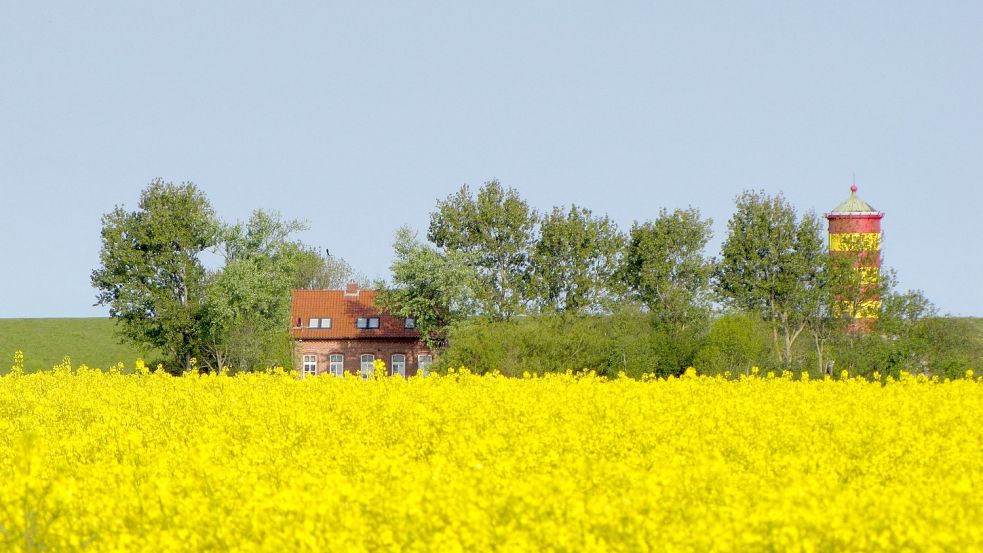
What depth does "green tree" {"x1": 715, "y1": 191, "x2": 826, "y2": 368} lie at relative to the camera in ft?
236

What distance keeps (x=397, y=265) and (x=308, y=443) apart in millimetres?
55096

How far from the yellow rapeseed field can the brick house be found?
54.0 m

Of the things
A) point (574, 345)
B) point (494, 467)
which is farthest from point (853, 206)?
point (494, 467)

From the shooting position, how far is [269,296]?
73125 millimetres

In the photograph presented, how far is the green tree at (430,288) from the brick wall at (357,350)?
238 inches

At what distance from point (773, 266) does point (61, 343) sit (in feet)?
255

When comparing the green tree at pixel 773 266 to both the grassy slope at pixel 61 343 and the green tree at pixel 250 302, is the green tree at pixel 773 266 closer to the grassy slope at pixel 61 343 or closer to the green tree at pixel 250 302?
the green tree at pixel 250 302

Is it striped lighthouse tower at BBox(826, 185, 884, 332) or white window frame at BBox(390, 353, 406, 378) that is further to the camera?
white window frame at BBox(390, 353, 406, 378)

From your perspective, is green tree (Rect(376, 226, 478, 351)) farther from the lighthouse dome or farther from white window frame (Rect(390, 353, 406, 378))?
the lighthouse dome

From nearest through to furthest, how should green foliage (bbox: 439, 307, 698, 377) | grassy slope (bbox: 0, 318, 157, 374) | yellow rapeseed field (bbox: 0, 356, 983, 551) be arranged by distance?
yellow rapeseed field (bbox: 0, 356, 983, 551) → green foliage (bbox: 439, 307, 698, 377) → grassy slope (bbox: 0, 318, 157, 374)

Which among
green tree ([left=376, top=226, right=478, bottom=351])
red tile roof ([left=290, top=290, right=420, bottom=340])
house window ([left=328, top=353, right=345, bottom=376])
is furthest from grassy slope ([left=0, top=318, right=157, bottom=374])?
green tree ([left=376, top=226, right=478, bottom=351])

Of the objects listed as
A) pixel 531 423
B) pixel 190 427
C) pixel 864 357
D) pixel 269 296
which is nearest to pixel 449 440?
pixel 531 423

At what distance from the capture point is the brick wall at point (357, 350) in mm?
78938

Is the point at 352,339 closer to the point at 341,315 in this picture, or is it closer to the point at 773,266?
the point at 341,315
